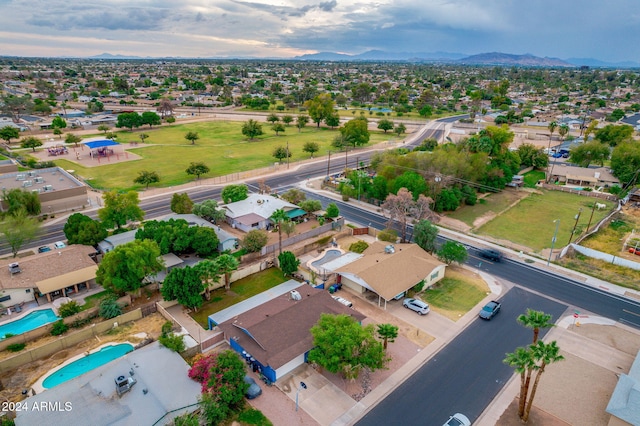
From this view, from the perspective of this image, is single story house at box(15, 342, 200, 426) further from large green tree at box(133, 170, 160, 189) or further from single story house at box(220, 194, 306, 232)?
large green tree at box(133, 170, 160, 189)

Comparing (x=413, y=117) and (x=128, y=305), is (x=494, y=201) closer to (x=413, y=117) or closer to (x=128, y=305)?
(x=128, y=305)

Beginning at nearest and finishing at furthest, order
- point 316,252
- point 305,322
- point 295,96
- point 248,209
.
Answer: point 305,322 < point 316,252 < point 248,209 < point 295,96

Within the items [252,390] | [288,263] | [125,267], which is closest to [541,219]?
[288,263]

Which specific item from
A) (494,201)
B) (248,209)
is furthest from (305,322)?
(494,201)

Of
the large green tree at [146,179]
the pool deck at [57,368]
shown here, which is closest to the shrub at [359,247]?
the pool deck at [57,368]

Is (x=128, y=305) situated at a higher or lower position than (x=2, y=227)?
lower
